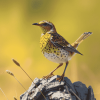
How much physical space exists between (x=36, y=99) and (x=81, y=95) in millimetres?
839

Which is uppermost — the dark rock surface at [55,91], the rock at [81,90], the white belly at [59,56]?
the white belly at [59,56]

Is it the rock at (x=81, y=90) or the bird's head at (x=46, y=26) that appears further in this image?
the rock at (x=81, y=90)

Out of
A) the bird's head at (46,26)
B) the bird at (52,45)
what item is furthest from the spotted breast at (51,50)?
the bird's head at (46,26)

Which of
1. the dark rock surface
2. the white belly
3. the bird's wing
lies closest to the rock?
the dark rock surface

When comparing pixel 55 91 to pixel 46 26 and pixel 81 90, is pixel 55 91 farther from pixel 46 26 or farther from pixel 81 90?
pixel 46 26

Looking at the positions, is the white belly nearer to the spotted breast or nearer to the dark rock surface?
the spotted breast

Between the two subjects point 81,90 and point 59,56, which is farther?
point 81,90

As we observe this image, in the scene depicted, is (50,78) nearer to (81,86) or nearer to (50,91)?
(50,91)

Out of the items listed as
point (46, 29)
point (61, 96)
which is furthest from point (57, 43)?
point (61, 96)

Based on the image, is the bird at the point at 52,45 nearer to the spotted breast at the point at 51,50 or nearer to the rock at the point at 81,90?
the spotted breast at the point at 51,50

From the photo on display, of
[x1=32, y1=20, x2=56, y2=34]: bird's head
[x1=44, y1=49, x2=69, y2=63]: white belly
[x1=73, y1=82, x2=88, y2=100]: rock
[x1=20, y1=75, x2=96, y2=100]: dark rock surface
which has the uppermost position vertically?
[x1=32, y1=20, x2=56, y2=34]: bird's head

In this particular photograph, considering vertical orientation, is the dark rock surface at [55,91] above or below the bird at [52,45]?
below

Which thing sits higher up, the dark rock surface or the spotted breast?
the spotted breast

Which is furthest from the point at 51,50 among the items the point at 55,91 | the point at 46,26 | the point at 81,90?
the point at 81,90
